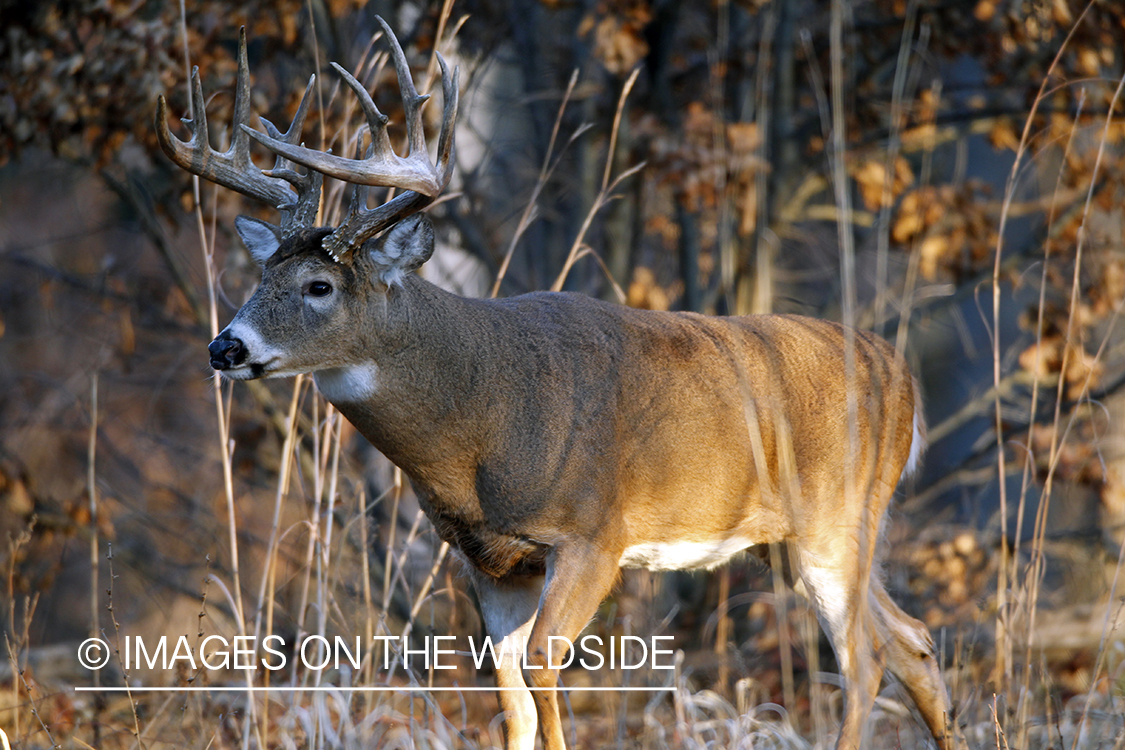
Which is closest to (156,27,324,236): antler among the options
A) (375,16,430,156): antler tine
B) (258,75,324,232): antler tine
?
(258,75,324,232): antler tine

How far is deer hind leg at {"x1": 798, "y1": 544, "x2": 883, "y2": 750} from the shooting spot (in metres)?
4.04

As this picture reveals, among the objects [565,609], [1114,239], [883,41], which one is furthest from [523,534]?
[1114,239]

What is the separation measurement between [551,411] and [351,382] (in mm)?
618

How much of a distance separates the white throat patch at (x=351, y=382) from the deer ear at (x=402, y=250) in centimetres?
27

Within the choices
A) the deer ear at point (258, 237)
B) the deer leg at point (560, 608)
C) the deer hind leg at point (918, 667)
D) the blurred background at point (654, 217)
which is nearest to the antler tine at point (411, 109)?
the deer ear at point (258, 237)

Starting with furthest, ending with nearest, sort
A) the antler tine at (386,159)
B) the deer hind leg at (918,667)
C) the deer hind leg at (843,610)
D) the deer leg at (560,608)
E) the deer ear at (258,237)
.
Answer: the deer hind leg at (918,667)
the deer hind leg at (843,610)
the deer ear at (258,237)
the deer leg at (560,608)
the antler tine at (386,159)

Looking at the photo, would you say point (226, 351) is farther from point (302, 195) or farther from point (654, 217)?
point (654, 217)

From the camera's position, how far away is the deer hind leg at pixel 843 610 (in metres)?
4.04

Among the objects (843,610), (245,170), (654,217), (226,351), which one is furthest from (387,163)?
(654,217)

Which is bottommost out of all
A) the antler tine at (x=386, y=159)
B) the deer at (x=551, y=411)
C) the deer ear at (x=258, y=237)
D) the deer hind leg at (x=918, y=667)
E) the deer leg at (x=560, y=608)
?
the deer hind leg at (x=918, y=667)

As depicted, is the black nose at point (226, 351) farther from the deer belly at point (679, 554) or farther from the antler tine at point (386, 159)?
the deer belly at point (679, 554)

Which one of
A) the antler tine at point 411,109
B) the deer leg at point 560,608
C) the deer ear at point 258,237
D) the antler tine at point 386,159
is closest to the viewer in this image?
the antler tine at point 386,159

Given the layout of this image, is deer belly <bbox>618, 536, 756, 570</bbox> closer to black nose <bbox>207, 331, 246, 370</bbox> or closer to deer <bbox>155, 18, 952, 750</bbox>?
deer <bbox>155, 18, 952, 750</bbox>

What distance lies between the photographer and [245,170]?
11.9 ft
